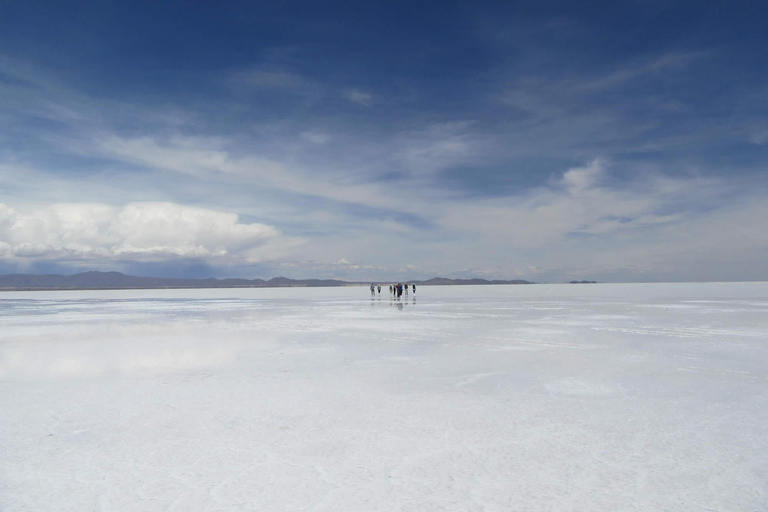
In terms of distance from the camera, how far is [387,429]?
5664 mm

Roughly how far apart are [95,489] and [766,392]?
8.74m

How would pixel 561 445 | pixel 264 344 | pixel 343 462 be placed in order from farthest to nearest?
pixel 264 344
pixel 561 445
pixel 343 462

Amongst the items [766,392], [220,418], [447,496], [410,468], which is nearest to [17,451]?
[220,418]

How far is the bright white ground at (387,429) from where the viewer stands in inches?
158

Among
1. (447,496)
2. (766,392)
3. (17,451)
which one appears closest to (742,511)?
(447,496)

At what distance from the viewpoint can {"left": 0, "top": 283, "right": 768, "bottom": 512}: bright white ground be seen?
400 centimetres

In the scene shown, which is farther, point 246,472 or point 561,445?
point 561,445

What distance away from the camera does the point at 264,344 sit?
12961mm

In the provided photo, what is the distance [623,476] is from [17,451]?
594cm

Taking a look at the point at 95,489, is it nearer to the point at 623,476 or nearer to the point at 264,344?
the point at 623,476

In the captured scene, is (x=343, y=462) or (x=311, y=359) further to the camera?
(x=311, y=359)

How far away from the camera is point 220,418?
618 cm

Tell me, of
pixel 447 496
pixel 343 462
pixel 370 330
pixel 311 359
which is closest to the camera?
pixel 447 496

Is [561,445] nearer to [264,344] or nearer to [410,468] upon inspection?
[410,468]
